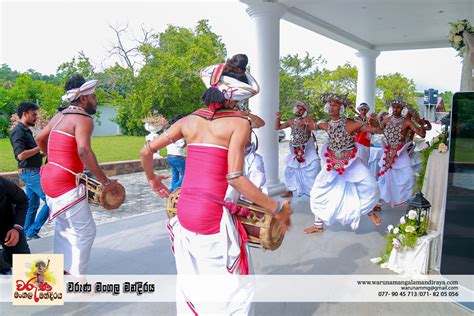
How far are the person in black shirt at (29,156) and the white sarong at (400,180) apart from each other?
191 inches

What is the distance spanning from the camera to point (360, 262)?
3.93 metres

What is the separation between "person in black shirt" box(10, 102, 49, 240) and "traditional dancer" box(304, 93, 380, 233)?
11.3ft

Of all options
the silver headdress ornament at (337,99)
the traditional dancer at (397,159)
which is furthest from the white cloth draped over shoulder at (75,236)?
the traditional dancer at (397,159)

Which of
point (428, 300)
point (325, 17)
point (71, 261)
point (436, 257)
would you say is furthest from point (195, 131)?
point (325, 17)

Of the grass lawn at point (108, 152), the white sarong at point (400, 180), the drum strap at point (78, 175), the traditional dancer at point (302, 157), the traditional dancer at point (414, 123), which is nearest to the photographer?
the drum strap at point (78, 175)

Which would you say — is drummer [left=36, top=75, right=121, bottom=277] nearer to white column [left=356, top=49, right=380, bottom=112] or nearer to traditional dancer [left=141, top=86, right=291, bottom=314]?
traditional dancer [left=141, top=86, right=291, bottom=314]

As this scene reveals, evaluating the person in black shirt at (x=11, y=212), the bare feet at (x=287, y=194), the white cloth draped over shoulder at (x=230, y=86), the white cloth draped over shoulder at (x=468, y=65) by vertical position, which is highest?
the white cloth draped over shoulder at (x=468, y=65)

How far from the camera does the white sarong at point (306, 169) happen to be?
6.41 m

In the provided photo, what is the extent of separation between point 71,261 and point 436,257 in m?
3.33

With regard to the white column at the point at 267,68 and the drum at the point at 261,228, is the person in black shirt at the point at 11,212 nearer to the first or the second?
the drum at the point at 261,228

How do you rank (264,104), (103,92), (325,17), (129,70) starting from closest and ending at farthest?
(264,104) < (325,17) < (129,70) < (103,92)

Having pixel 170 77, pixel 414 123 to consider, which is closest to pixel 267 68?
pixel 414 123

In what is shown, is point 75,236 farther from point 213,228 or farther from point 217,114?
point 217,114

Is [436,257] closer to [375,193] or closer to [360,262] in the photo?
[360,262]
